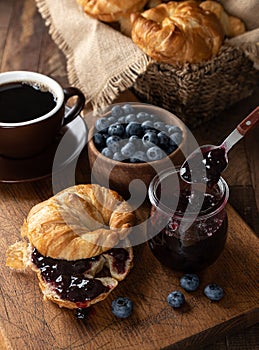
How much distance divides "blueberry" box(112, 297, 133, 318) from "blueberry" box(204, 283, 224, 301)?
0.16m

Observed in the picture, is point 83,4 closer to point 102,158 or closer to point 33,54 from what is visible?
point 33,54

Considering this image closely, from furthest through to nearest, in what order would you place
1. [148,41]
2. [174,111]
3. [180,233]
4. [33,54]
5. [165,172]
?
[33,54] < [174,111] < [148,41] < [165,172] < [180,233]

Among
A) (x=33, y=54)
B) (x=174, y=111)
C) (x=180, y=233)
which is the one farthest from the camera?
(x=33, y=54)

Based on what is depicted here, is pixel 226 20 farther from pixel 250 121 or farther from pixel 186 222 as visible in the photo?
pixel 186 222

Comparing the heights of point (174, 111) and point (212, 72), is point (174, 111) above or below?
below

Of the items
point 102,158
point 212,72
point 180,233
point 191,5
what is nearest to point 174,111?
point 212,72

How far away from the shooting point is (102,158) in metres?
1.45

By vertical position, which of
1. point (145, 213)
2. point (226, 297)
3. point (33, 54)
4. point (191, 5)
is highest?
point (191, 5)

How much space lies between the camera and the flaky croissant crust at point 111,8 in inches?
69.9

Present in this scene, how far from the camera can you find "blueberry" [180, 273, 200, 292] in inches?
50.3

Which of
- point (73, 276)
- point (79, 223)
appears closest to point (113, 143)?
point (79, 223)

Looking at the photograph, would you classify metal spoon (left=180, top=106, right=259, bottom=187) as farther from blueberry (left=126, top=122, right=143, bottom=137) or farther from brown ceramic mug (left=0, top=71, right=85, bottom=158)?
brown ceramic mug (left=0, top=71, right=85, bottom=158)

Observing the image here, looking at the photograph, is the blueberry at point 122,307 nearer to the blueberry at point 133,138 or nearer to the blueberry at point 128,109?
the blueberry at point 133,138

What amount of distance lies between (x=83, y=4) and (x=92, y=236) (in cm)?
87
